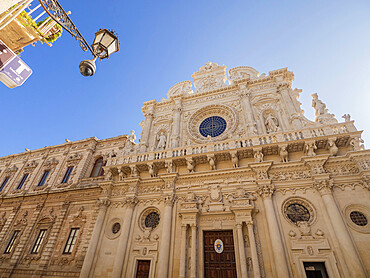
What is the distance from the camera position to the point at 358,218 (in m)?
8.40

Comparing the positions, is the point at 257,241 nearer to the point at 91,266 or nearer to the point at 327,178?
the point at 327,178

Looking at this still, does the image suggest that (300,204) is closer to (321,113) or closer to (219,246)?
(219,246)

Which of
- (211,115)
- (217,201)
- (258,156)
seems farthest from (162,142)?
(258,156)

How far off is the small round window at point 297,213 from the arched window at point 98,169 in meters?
14.0

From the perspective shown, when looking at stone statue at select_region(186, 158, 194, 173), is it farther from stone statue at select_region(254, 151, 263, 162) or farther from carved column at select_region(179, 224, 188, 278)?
stone statue at select_region(254, 151, 263, 162)

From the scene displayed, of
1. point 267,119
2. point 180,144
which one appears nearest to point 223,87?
point 267,119

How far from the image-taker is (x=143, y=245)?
10508mm

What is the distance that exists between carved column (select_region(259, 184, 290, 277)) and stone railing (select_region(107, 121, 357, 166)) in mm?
2434

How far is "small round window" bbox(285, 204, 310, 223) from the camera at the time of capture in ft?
29.8

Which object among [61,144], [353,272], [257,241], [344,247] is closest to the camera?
[353,272]

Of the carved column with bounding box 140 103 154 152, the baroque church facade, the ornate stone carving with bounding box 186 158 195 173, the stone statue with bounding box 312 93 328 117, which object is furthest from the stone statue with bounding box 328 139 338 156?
the carved column with bounding box 140 103 154 152

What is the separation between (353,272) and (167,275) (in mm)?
7392

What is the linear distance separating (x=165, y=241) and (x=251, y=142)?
276 inches

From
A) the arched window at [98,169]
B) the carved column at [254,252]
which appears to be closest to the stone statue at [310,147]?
the carved column at [254,252]
